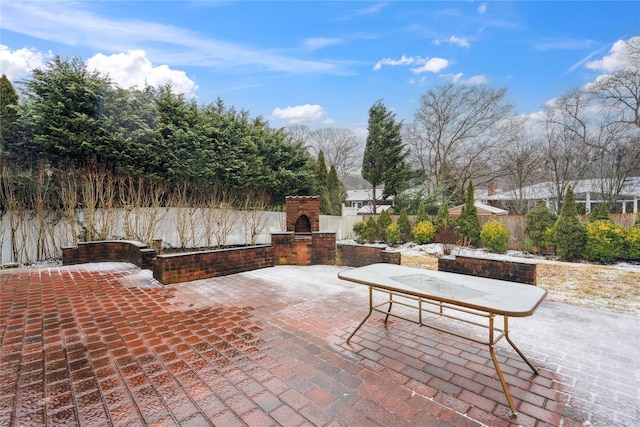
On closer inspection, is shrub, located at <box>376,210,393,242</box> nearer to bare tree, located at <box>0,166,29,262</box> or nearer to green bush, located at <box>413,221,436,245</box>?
green bush, located at <box>413,221,436,245</box>

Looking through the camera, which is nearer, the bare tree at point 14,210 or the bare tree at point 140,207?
the bare tree at point 14,210

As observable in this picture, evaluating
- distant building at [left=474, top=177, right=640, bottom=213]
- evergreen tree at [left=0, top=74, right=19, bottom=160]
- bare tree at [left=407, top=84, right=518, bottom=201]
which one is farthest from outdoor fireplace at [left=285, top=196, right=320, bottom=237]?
bare tree at [left=407, top=84, right=518, bottom=201]

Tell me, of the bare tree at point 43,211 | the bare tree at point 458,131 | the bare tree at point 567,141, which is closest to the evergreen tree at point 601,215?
the bare tree at point 567,141

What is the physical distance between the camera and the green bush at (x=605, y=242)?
27.8 feet

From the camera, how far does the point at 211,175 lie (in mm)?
9570

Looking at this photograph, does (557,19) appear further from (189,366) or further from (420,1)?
(189,366)

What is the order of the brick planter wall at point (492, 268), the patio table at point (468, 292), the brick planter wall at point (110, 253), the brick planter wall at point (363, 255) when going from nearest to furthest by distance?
the patio table at point (468, 292), the brick planter wall at point (492, 268), the brick planter wall at point (363, 255), the brick planter wall at point (110, 253)

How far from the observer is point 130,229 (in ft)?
25.8

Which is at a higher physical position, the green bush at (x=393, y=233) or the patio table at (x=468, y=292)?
the patio table at (x=468, y=292)

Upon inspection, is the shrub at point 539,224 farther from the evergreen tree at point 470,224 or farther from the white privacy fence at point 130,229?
the white privacy fence at point 130,229

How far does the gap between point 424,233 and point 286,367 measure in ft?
37.6

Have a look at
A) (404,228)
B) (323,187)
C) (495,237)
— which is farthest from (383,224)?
(495,237)

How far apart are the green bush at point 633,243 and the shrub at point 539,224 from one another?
73.4 inches

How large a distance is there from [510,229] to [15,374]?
13683mm
